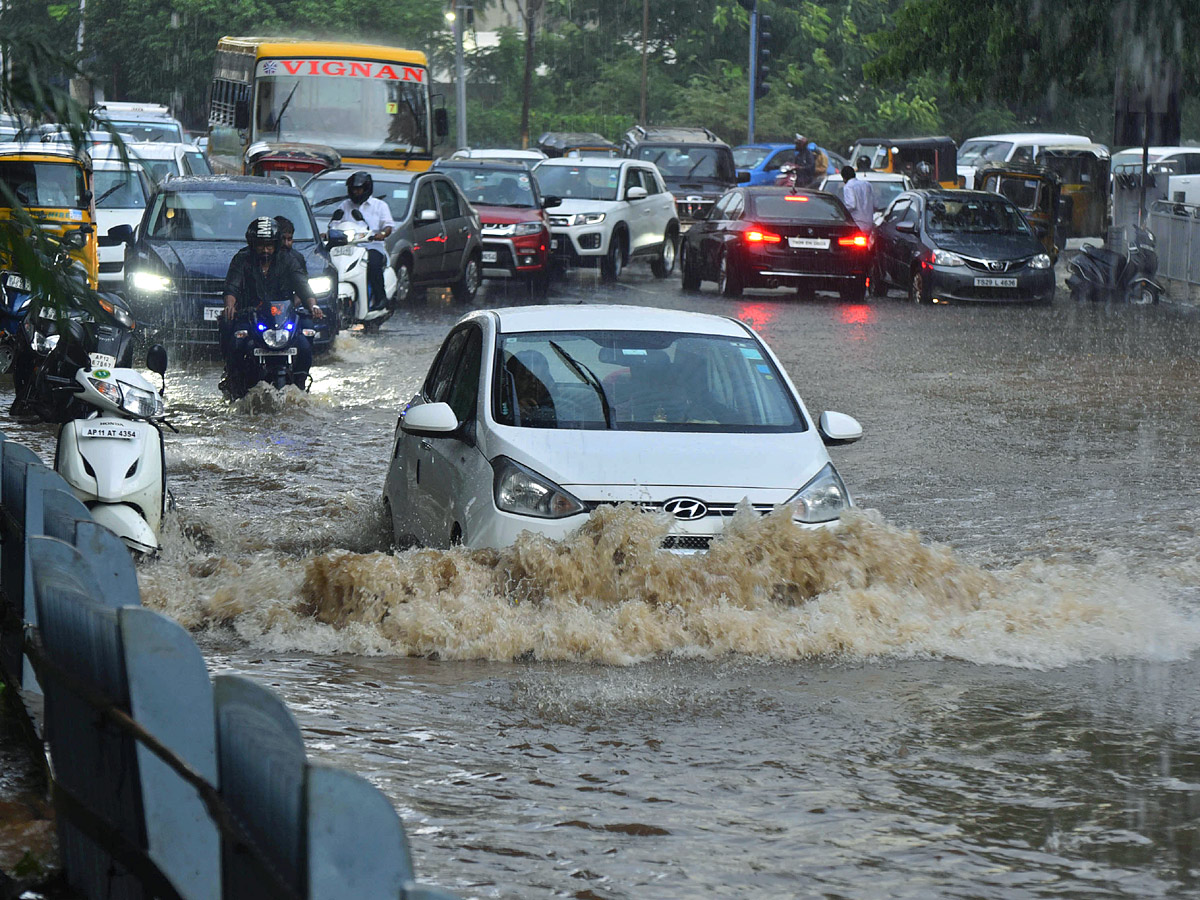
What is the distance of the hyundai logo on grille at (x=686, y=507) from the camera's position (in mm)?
7461

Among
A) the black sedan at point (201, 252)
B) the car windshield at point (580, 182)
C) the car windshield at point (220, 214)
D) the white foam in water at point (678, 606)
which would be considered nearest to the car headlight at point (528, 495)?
the white foam in water at point (678, 606)

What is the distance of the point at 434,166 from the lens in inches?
1133

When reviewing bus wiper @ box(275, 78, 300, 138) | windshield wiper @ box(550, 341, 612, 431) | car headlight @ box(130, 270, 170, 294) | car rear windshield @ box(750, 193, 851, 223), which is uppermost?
bus wiper @ box(275, 78, 300, 138)

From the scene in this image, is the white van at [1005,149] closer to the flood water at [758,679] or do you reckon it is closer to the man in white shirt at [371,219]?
the man in white shirt at [371,219]

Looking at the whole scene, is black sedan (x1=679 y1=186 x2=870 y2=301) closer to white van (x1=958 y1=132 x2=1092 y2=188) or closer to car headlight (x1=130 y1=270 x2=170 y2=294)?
car headlight (x1=130 y1=270 x2=170 y2=294)

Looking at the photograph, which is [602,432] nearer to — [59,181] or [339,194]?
[59,181]

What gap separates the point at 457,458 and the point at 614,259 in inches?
860

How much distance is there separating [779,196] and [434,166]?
5.40m

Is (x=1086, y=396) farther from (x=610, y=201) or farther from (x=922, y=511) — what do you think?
(x=610, y=201)

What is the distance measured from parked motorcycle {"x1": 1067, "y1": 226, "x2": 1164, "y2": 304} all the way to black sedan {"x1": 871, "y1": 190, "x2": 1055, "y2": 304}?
0.88 meters

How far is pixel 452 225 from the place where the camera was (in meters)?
24.9

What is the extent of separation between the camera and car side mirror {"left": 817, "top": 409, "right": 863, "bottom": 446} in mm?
8320

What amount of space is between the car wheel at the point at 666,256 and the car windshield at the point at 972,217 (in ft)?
17.8

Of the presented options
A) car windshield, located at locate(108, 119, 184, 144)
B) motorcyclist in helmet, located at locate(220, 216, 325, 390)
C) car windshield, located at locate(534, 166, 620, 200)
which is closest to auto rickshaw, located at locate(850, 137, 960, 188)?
car windshield, located at locate(534, 166, 620, 200)
